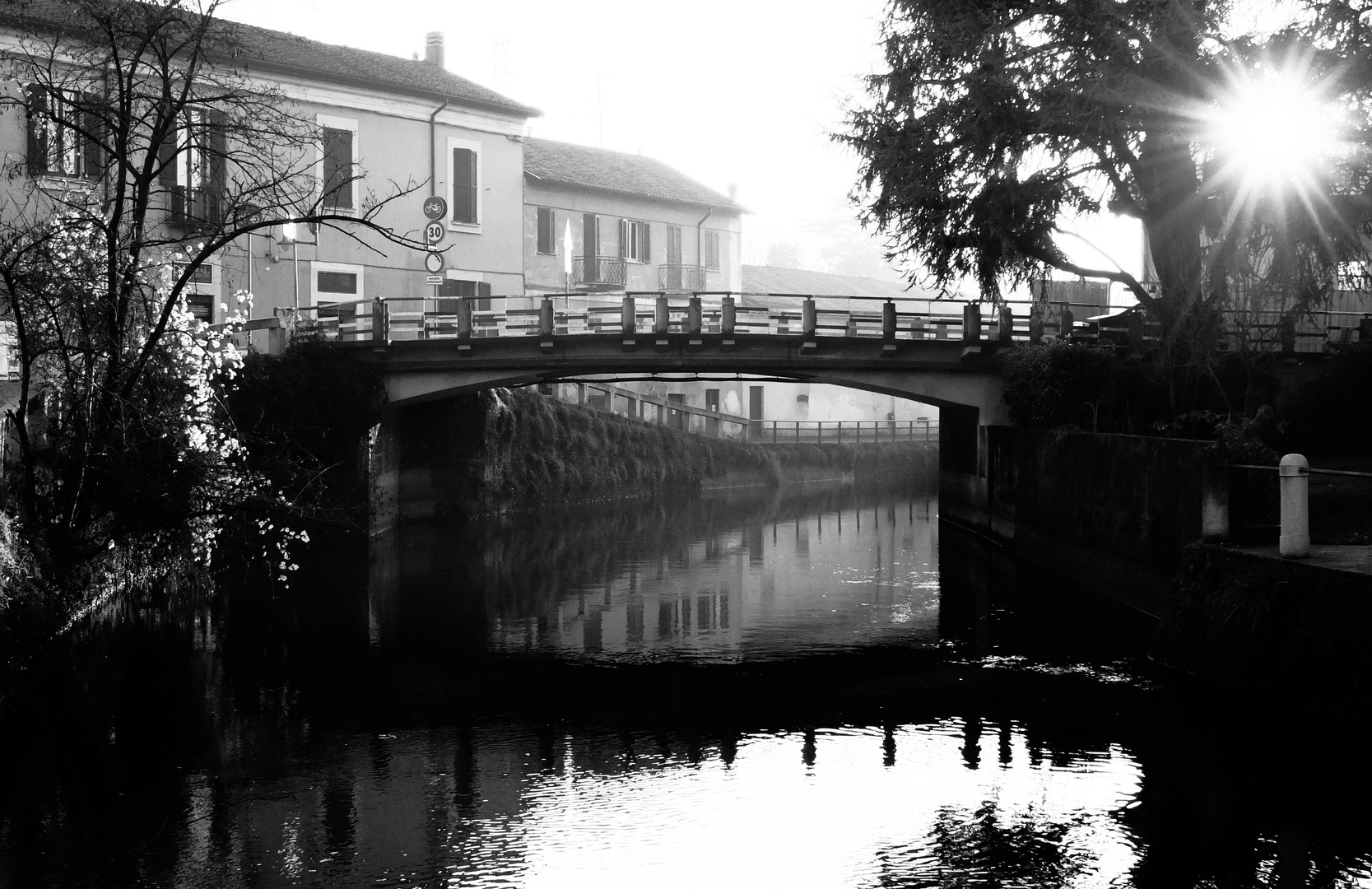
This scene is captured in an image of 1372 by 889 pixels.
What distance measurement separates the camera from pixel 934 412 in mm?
60281

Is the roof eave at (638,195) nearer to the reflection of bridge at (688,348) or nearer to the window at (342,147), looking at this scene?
the window at (342,147)

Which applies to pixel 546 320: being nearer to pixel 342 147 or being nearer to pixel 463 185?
pixel 342 147

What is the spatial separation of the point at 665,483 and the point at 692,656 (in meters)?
25.1

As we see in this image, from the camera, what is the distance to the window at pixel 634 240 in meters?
44.4

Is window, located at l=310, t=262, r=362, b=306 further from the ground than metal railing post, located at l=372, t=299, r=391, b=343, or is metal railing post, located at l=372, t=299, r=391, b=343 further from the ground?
window, located at l=310, t=262, r=362, b=306

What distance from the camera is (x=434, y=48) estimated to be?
39.7 metres

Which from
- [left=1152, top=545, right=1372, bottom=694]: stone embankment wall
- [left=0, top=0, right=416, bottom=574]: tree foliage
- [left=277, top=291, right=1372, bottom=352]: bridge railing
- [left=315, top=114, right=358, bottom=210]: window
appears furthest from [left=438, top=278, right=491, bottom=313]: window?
[left=1152, top=545, right=1372, bottom=694]: stone embankment wall

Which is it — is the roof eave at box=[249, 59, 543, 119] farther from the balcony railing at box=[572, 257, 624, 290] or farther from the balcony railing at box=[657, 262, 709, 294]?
the balcony railing at box=[657, 262, 709, 294]

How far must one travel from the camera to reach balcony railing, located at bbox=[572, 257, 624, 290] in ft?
140

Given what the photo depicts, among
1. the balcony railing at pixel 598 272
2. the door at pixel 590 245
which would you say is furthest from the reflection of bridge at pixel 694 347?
the door at pixel 590 245

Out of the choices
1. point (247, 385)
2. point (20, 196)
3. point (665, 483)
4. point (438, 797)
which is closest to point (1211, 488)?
point (438, 797)

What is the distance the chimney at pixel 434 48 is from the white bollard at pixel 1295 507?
31694 mm

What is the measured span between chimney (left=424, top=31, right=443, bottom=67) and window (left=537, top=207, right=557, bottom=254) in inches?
208

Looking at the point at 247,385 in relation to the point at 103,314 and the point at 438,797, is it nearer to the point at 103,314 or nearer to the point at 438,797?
the point at 103,314
